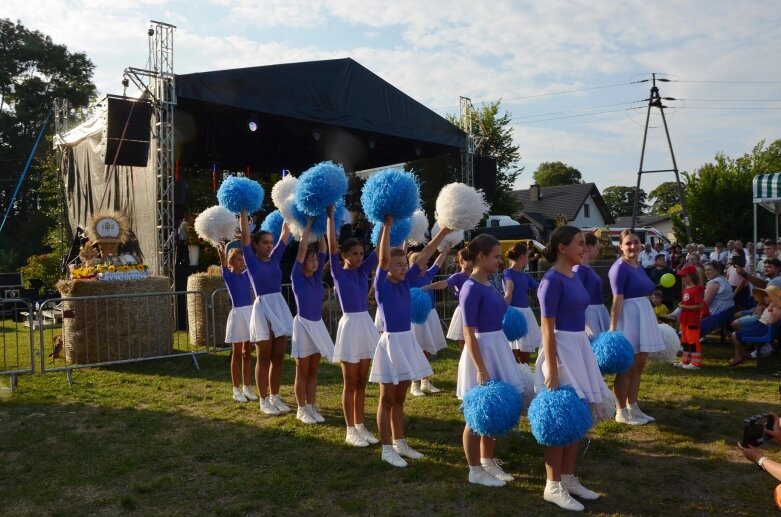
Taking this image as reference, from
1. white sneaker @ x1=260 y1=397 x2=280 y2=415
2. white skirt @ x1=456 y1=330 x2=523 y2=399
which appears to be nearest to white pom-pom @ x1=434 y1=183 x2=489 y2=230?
white skirt @ x1=456 y1=330 x2=523 y2=399

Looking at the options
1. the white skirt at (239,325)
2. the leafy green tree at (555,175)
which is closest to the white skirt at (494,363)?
the white skirt at (239,325)

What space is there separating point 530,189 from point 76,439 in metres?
55.4

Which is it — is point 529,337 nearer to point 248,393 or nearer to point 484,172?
point 248,393

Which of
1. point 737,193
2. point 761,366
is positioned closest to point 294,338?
point 761,366

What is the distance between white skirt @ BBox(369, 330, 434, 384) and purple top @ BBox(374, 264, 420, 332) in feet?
0.22

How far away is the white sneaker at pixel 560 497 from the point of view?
3737mm

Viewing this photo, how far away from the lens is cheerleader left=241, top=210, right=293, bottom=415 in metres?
5.98

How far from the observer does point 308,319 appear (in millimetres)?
5539

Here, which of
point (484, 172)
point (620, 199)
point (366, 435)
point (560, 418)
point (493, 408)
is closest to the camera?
point (560, 418)

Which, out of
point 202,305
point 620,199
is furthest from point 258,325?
point 620,199

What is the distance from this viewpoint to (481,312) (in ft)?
13.3

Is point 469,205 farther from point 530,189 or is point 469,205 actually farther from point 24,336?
point 530,189

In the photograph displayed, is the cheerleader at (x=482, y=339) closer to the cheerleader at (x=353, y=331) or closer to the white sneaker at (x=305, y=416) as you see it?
the cheerleader at (x=353, y=331)

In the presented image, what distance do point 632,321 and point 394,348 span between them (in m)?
2.47
